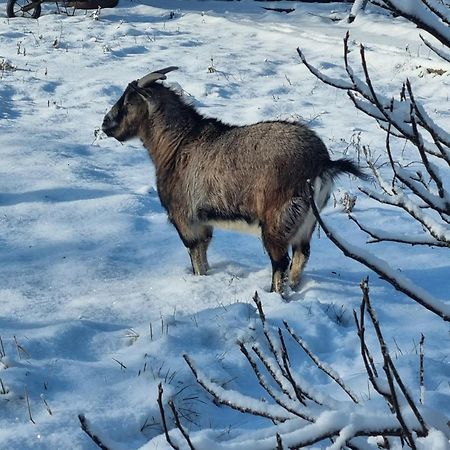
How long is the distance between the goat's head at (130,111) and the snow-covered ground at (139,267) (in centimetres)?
87

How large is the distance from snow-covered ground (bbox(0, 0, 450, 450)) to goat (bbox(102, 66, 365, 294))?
40cm

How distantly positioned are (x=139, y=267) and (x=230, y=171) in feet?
3.98

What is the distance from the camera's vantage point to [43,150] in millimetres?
9398

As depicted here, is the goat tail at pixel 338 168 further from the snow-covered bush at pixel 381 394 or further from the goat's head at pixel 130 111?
the snow-covered bush at pixel 381 394

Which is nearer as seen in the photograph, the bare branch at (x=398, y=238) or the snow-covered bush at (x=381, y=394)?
the snow-covered bush at (x=381, y=394)

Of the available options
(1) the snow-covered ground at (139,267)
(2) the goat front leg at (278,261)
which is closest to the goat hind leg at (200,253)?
(1) the snow-covered ground at (139,267)

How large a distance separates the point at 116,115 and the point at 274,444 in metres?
5.87

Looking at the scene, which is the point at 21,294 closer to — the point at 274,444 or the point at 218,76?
the point at 274,444

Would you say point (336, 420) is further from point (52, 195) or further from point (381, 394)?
point (52, 195)

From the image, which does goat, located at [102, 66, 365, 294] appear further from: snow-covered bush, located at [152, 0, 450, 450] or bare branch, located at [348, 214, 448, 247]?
snow-covered bush, located at [152, 0, 450, 450]

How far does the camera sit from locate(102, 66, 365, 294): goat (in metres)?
5.71

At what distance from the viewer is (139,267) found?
21.5 ft

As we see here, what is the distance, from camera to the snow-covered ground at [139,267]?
4.13 m

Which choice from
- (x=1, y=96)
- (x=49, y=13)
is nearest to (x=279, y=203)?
(x=1, y=96)
